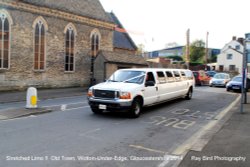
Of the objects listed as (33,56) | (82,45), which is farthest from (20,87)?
(82,45)

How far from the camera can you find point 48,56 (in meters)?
23.0

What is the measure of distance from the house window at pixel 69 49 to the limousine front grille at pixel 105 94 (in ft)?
50.1

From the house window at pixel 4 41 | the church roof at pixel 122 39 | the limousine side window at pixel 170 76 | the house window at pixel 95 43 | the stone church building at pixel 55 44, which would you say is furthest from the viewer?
the church roof at pixel 122 39

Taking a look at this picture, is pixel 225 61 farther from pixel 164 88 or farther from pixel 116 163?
pixel 116 163

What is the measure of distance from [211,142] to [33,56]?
18.2 meters

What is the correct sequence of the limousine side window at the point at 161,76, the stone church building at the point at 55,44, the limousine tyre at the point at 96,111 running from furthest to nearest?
the stone church building at the point at 55,44
the limousine side window at the point at 161,76
the limousine tyre at the point at 96,111

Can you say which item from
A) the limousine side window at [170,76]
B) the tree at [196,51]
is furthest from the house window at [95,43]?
the tree at [196,51]

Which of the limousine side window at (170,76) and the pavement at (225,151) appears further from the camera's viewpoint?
the limousine side window at (170,76)

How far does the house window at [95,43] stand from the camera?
27.7 meters

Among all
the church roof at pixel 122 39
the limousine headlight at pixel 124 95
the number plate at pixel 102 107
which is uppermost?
the church roof at pixel 122 39

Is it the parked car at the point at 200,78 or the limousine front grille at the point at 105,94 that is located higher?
the parked car at the point at 200,78

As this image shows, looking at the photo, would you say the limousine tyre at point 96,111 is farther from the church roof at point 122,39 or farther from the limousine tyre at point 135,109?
the church roof at point 122,39

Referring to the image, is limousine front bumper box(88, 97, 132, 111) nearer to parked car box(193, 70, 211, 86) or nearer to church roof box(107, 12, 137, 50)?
parked car box(193, 70, 211, 86)

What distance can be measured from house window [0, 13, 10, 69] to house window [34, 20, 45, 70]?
8.07 feet
